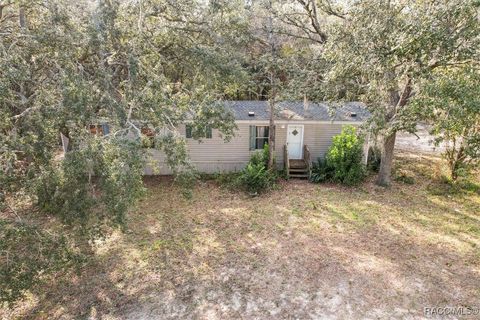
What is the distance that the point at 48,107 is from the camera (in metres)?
6.41

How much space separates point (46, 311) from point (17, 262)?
5.51 ft

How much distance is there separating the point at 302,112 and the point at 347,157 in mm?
2821

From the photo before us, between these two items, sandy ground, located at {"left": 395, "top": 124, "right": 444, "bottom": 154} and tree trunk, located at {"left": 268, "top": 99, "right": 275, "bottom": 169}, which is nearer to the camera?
tree trunk, located at {"left": 268, "top": 99, "right": 275, "bottom": 169}

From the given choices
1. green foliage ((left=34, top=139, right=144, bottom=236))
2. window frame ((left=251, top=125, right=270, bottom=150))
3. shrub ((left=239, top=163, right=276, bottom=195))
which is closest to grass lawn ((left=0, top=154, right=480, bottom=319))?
shrub ((left=239, top=163, right=276, bottom=195))

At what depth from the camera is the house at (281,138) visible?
13.7 metres

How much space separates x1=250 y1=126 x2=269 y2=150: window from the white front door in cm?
103

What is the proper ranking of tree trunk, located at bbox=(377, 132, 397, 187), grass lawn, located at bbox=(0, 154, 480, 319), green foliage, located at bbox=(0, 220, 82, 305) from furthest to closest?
tree trunk, located at bbox=(377, 132, 397, 187)
grass lawn, located at bbox=(0, 154, 480, 319)
green foliage, located at bbox=(0, 220, 82, 305)

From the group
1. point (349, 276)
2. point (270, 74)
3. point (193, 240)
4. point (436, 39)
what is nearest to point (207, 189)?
point (193, 240)

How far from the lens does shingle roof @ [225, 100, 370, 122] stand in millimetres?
13602

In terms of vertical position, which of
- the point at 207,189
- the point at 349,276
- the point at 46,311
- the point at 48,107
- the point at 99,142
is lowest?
the point at 46,311

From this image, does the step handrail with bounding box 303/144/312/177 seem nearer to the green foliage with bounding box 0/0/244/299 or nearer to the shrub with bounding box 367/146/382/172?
the shrub with bounding box 367/146/382/172

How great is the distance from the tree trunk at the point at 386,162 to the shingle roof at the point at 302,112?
1748mm

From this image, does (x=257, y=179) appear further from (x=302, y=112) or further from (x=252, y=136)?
(x=302, y=112)

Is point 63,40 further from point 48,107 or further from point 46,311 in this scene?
point 46,311
